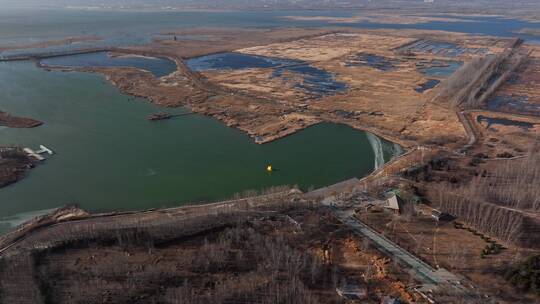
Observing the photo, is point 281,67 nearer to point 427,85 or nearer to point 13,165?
point 427,85

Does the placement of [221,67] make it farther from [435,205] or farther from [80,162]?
[435,205]

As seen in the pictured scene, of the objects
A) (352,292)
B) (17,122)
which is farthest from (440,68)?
(17,122)

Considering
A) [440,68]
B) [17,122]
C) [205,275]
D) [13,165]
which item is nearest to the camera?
[205,275]

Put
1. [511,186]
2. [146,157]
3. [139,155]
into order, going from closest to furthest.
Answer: [511,186] < [146,157] < [139,155]

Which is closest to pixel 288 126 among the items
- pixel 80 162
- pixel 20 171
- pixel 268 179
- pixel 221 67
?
pixel 268 179

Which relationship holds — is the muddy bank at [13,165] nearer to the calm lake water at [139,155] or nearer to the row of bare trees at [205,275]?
the calm lake water at [139,155]

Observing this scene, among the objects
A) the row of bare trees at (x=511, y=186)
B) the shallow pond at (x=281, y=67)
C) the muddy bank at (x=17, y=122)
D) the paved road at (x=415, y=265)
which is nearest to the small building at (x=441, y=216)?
the row of bare trees at (x=511, y=186)

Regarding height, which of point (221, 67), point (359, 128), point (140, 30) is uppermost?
point (140, 30)
